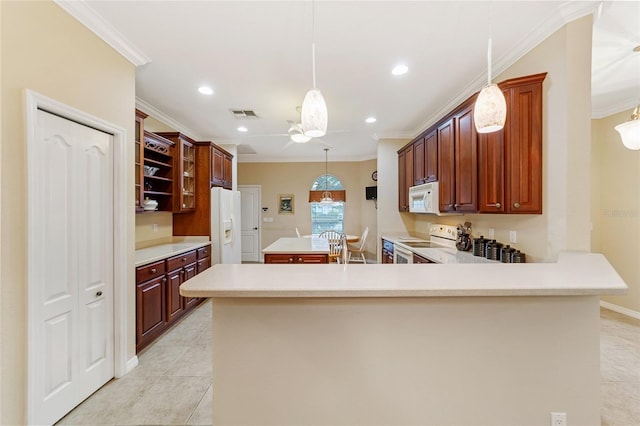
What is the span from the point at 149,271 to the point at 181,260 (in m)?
0.65

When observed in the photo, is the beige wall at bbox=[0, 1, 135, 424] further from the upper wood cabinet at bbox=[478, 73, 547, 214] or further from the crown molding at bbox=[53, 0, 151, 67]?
the upper wood cabinet at bbox=[478, 73, 547, 214]

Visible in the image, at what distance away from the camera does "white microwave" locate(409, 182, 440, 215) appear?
11.3 ft

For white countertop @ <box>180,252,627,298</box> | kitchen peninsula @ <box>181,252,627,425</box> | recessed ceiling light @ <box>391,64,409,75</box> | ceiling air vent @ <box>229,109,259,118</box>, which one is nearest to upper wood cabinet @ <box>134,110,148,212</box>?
ceiling air vent @ <box>229,109,259,118</box>

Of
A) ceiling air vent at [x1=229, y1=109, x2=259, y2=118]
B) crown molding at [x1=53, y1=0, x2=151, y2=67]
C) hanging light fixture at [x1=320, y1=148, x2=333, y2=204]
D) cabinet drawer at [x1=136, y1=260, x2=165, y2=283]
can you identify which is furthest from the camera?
hanging light fixture at [x1=320, y1=148, x2=333, y2=204]

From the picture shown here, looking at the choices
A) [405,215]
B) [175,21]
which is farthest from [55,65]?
[405,215]

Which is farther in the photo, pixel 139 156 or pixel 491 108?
pixel 139 156

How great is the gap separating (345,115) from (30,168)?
3506 millimetres

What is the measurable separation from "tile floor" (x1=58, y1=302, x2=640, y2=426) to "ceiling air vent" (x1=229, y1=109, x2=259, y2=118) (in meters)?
3.04

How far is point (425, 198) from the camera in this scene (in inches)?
145

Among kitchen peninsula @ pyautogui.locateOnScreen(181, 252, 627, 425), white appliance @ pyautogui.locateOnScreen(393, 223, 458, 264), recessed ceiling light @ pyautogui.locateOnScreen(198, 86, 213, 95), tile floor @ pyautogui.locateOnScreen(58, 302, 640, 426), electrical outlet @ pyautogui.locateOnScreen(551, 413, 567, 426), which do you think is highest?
recessed ceiling light @ pyautogui.locateOnScreen(198, 86, 213, 95)

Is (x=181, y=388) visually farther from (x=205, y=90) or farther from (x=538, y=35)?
(x=538, y=35)

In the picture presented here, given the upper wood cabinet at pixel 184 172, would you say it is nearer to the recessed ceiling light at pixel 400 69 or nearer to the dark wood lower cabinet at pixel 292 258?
the dark wood lower cabinet at pixel 292 258

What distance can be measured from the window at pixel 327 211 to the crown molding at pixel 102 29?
5.38m

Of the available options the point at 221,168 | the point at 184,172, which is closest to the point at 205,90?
the point at 184,172
